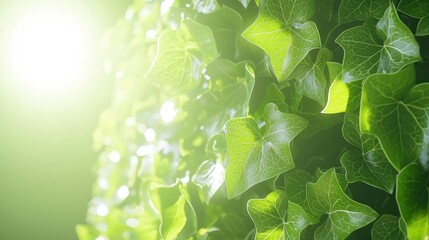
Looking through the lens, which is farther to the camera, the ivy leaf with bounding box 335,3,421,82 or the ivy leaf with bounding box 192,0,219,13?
the ivy leaf with bounding box 192,0,219,13

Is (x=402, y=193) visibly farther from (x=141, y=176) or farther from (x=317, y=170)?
(x=141, y=176)

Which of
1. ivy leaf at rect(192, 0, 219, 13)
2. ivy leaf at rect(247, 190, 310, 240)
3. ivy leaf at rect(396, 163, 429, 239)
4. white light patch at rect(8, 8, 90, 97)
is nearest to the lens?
ivy leaf at rect(396, 163, 429, 239)

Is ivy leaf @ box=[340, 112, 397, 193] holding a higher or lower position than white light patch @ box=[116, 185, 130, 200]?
higher

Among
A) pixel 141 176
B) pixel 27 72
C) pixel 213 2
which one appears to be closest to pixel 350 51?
pixel 213 2

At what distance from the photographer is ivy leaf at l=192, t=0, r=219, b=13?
54cm

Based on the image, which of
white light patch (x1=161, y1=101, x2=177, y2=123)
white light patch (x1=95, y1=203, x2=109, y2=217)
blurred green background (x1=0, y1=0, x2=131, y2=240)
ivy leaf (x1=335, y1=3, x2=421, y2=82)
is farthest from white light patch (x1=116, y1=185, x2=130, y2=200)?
ivy leaf (x1=335, y1=3, x2=421, y2=82)

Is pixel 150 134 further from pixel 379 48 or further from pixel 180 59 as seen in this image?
pixel 379 48

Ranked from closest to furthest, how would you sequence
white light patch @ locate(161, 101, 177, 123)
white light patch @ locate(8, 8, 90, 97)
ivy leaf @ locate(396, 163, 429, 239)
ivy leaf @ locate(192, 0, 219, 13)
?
ivy leaf @ locate(396, 163, 429, 239)
ivy leaf @ locate(192, 0, 219, 13)
white light patch @ locate(161, 101, 177, 123)
white light patch @ locate(8, 8, 90, 97)

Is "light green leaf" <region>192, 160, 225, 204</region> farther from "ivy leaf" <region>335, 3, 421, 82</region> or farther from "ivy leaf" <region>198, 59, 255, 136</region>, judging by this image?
"ivy leaf" <region>335, 3, 421, 82</region>

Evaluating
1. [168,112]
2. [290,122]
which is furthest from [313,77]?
[168,112]

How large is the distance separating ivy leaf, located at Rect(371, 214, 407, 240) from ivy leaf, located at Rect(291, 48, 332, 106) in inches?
4.3

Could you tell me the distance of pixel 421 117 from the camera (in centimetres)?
33

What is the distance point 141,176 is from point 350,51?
408 millimetres

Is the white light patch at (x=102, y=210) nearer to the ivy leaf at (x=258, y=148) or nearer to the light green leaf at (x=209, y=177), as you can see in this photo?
the light green leaf at (x=209, y=177)
